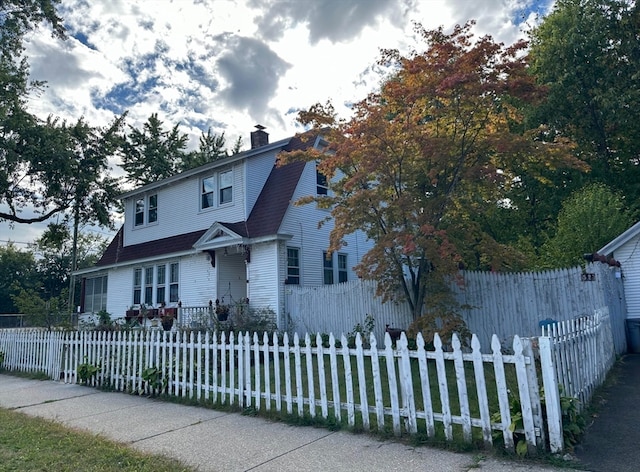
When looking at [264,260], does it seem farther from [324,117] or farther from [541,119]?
[541,119]

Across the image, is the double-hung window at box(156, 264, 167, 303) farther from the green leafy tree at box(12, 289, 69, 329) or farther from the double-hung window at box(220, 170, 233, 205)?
the double-hung window at box(220, 170, 233, 205)

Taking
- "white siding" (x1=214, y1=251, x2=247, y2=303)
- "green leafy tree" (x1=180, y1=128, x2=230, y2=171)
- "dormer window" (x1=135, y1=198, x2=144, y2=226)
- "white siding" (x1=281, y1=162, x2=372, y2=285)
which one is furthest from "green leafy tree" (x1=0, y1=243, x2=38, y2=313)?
"white siding" (x1=281, y1=162, x2=372, y2=285)

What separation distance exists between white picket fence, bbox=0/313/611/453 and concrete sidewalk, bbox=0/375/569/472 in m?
0.34

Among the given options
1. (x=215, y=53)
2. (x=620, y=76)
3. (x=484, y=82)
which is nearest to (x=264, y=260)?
(x=215, y=53)

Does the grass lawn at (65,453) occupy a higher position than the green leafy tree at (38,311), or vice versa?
the green leafy tree at (38,311)

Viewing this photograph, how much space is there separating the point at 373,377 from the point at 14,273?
56392mm

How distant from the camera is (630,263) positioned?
14609 mm

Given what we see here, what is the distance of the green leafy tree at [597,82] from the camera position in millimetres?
23031

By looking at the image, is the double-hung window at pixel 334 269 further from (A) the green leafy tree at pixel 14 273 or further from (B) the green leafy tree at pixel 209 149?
(A) the green leafy tree at pixel 14 273

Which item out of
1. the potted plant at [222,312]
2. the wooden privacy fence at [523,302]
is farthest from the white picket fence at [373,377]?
the potted plant at [222,312]

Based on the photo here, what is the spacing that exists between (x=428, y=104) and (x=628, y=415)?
7.20 meters

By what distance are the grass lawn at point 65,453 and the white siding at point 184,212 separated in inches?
429

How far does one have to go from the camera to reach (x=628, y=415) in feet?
19.1

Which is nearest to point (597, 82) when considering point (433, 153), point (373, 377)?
point (433, 153)
